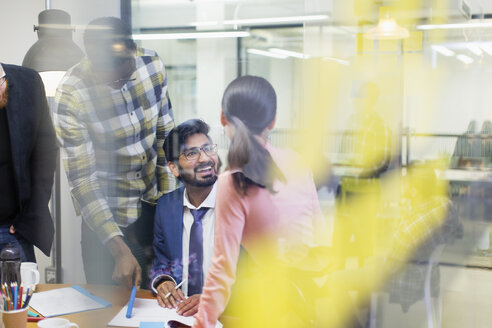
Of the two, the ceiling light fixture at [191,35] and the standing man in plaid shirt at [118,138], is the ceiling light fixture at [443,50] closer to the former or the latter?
the ceiling light fixture at [191,35]

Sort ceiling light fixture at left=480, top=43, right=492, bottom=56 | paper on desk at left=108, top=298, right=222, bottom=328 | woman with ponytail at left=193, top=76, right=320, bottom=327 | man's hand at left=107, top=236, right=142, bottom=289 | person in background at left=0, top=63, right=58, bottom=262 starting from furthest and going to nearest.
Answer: person in background at left=0, top=63, right=58, bottom=262
man's hand at left=107, top=236, right=142, bottom=289
paper on desk at left=108, top=298, right=222, bottom=328
woman with ponytail at left=193, top=76, right=320, bottom=327
ceiling light fixture at left=480, top=43, right=492, bottom=56

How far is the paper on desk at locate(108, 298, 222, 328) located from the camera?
5.77ft

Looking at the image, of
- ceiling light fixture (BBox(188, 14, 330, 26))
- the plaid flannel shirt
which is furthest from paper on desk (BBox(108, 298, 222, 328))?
ceiling light fixture (BBox(188, 14, 330, 26))

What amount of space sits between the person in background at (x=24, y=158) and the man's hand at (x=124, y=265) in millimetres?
395

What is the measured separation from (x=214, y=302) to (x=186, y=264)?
17 cm

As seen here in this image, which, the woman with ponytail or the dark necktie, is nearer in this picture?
the woman with ponytail

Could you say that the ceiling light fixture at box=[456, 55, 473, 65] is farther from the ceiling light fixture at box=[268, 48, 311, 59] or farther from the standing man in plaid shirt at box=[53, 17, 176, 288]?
the standing man in plaid shirt at box=[53, 17, 176, 288]

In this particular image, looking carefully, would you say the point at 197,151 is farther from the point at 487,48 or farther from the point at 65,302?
the point at 487,48

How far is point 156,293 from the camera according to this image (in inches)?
75.2

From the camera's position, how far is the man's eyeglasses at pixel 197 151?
1.76 meters

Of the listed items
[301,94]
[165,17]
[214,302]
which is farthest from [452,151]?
[165,17]

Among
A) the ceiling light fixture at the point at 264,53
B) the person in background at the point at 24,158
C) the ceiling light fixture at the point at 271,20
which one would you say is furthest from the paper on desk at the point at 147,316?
the ceiling light fixture at the point at 271,20

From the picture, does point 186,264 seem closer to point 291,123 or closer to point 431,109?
point 291,123

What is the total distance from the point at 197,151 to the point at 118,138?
1.24 ft
